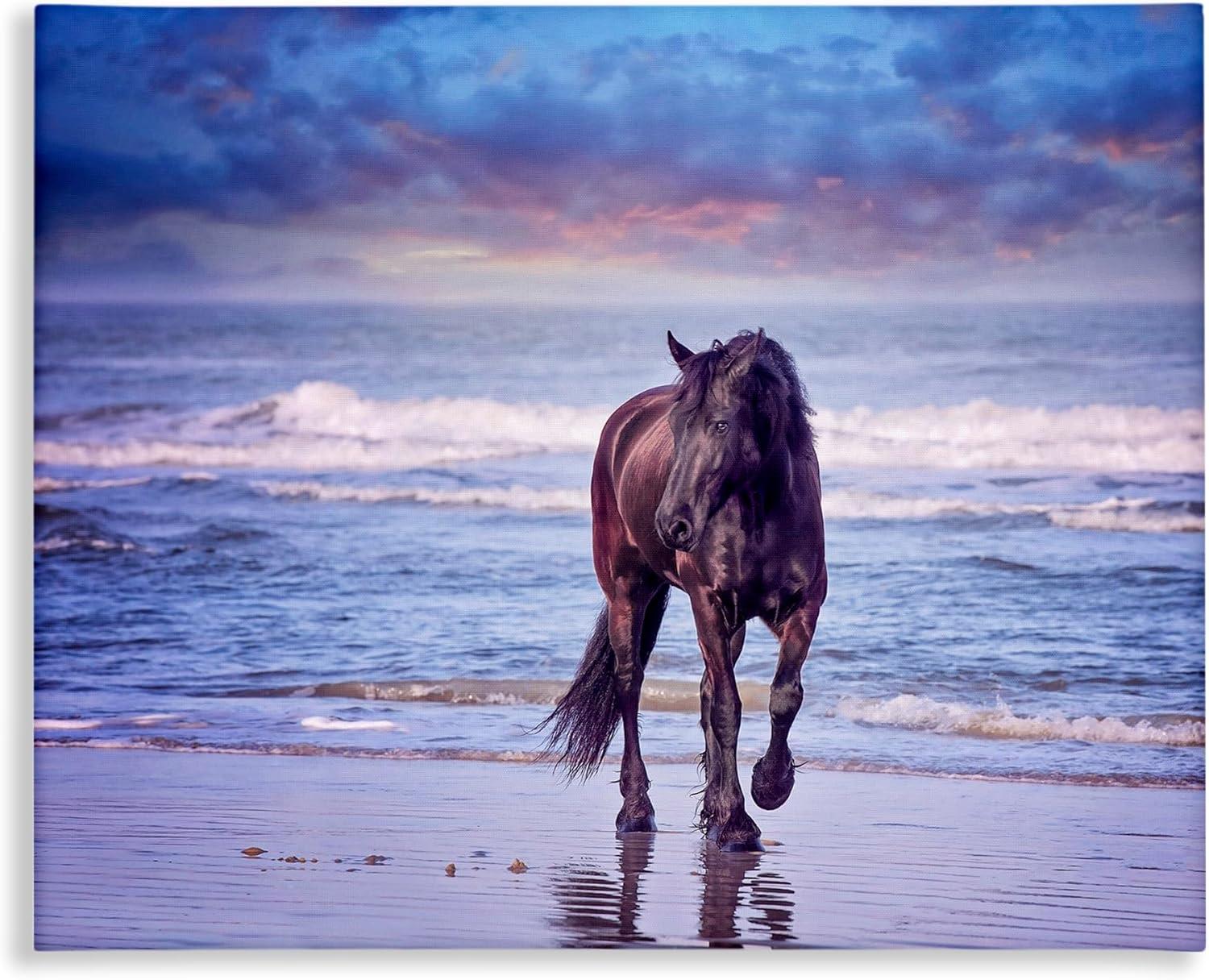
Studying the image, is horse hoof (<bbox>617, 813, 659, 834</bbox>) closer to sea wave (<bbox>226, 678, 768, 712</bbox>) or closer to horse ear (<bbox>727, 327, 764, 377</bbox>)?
horse ear (<bbox>727, 327, 764, 377</bbox>)

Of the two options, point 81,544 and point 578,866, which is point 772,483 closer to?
point 578,866

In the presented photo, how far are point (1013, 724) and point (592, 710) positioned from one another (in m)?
2.64

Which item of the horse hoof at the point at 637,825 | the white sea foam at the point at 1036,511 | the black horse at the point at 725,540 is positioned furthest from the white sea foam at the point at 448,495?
the horse hoof at the point at 637,825

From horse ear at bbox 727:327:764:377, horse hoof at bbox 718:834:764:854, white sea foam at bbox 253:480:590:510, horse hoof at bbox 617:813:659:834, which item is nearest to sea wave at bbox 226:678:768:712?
horse hoof at bbox 617:813:659:834

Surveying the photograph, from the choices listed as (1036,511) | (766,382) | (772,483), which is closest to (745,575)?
(772,483)

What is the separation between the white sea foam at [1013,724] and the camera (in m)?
6.99

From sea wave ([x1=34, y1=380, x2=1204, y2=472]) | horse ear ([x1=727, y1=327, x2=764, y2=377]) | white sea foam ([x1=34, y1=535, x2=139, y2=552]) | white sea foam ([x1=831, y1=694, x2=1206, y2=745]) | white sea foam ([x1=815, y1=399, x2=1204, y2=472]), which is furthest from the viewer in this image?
sea wave ([x1=34, y1=380, x2=1204, y2=472])

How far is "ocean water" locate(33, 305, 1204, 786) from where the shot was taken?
24.5 ft

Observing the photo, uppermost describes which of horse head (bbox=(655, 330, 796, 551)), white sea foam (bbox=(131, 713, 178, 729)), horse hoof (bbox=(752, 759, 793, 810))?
horse head (bbox=(655, 330, 796, 551))

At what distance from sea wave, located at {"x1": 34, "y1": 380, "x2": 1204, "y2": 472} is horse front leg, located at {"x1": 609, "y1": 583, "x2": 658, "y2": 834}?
6.66 meters

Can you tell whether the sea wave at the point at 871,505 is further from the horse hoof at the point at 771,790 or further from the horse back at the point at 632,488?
the horse hoof at the point at 771,790

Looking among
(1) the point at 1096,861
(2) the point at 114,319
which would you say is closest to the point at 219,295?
(2) the point at 114,319

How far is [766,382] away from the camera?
4.49 metres

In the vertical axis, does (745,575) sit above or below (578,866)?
above
